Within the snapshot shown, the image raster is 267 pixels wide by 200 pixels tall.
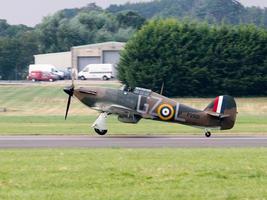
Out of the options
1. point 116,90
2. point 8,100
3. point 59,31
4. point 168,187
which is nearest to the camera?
point 168,187

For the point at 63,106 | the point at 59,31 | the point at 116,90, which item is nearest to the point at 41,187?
the point at 116,90

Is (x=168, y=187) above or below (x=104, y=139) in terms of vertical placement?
above

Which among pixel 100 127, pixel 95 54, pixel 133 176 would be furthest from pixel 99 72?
pixel 133 176

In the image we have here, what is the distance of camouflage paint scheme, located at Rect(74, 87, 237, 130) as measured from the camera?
101 ft

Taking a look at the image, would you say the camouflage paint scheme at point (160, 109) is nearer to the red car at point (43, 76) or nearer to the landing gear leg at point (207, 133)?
the landing gear leg at point (207, 133)

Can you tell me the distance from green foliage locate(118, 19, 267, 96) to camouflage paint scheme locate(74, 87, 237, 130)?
117ft

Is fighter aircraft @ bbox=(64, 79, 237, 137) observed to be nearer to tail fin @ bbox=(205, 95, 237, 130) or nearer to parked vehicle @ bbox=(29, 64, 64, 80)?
tail fin @ bbox=(205, 95, 237, 130)

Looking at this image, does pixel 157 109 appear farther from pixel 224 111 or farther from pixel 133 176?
pixel 133 176

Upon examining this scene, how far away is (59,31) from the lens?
136 metres

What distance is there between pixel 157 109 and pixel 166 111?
38cm

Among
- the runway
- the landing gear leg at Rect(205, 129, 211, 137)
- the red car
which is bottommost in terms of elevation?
the red car

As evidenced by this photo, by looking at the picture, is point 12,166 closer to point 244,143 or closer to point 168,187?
point 168,187

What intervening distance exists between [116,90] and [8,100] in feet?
120

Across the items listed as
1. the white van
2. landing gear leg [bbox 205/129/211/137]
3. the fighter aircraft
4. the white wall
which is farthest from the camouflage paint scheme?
the white wall
